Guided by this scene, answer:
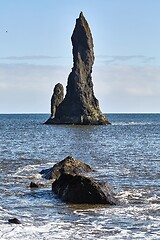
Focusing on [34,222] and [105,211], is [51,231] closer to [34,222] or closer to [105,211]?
[34,222]

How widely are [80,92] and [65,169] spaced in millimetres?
103619

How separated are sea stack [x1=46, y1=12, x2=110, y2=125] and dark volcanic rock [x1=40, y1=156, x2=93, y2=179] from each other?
91.4 meters

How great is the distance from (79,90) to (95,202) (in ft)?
367

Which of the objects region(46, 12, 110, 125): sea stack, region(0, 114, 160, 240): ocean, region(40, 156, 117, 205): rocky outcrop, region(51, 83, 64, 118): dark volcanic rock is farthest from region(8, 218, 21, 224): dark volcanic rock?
region(51, 83, 64, 118): dark volcanic rock

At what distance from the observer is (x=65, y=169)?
1078 inches

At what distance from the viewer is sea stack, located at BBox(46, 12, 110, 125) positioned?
407 feet

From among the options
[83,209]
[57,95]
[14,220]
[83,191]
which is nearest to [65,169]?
[83,191]

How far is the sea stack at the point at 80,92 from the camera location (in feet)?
407

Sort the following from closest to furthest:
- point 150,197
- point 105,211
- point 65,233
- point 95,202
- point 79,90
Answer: point 65,233 < point 105,211 < point 95,202 < point 150,197 < point 79,90

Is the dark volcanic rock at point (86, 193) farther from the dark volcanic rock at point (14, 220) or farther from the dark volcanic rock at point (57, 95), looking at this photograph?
the dark volcanic rock at point (57, 95)

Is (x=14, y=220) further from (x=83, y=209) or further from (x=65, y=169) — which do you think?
(x=65, y=169)

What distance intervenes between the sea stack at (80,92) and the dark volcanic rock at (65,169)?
300 feet

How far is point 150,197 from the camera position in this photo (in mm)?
21141

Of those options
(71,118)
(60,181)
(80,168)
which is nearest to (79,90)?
(71,118)
